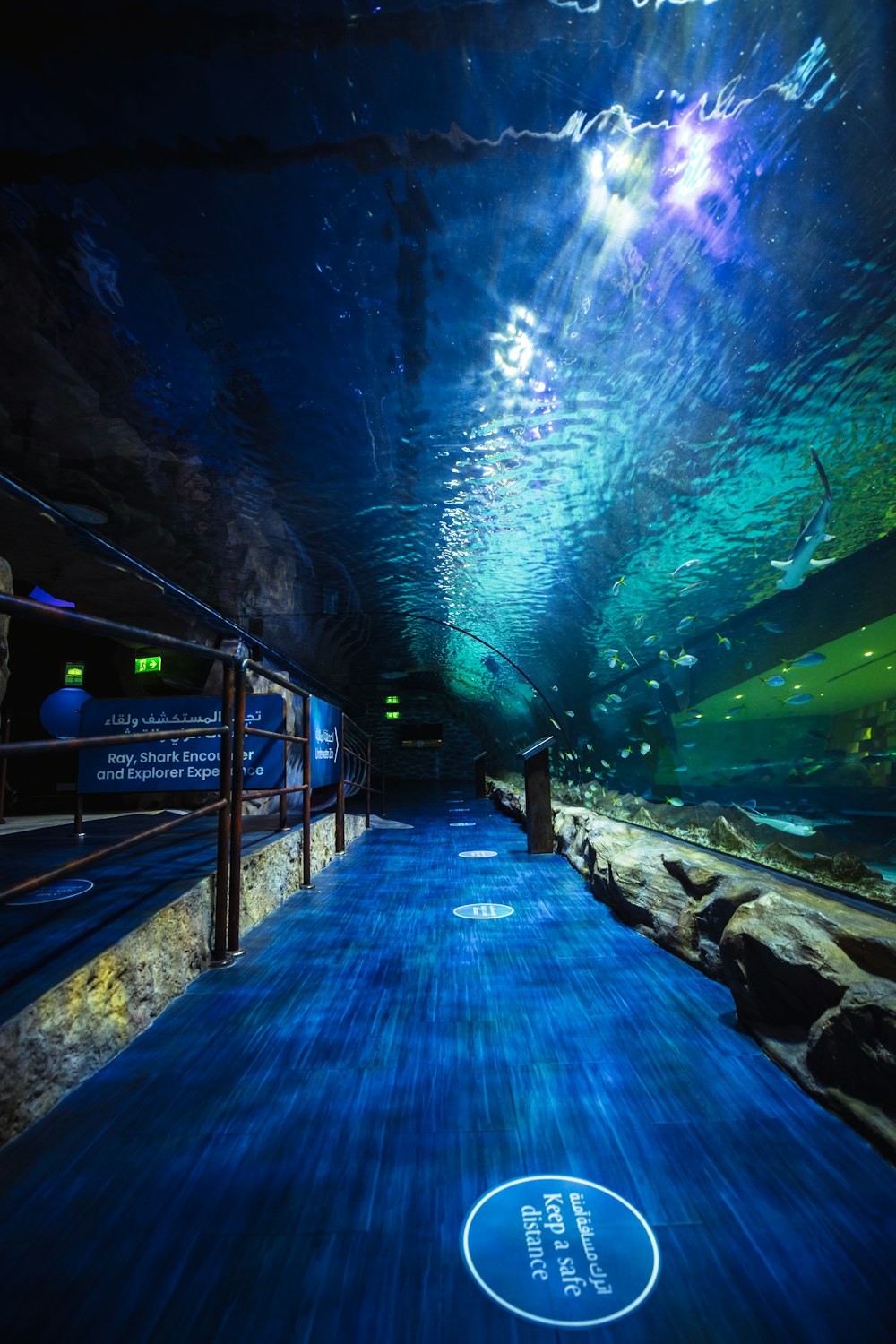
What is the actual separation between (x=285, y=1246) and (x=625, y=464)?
521cm

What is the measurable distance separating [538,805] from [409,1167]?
4398 millimetres

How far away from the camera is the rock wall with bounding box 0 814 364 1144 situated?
1.40 m

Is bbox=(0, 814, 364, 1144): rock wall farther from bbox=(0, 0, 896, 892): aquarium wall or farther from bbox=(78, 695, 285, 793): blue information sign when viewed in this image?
bbox=(0, 0, 896, 892): aquarium wall

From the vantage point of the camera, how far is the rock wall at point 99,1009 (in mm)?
1400

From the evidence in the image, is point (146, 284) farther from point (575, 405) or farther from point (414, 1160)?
point (414, 1160)

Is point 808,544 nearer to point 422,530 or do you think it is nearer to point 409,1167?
point 422,530

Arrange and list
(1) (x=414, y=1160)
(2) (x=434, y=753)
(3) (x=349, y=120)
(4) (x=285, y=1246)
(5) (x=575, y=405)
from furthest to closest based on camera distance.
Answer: (2) (x=434, y=753)
(5) (x=575, y=405)
(3) (x=349, y=120)
(1) (x=414, y=1160)
(4) (x=285, y=1246)

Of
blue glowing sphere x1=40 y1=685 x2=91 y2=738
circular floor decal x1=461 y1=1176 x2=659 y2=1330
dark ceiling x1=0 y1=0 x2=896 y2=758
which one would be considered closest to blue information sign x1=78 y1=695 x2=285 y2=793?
dark ceiling x1=0 y1=0 x2=896 y2=758

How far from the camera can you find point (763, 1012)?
1.87m

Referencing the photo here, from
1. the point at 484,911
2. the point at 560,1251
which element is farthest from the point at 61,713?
the point at 560,1251

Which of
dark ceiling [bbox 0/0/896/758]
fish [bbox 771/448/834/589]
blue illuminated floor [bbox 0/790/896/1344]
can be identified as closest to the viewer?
blue illuminated floor [bbox 0/790/896/1344]

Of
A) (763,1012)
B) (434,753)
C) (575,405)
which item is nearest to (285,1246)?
(763,1012)

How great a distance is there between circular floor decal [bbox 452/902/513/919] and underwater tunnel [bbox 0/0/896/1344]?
0.04 m

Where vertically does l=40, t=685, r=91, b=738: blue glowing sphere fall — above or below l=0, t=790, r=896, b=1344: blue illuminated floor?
above
